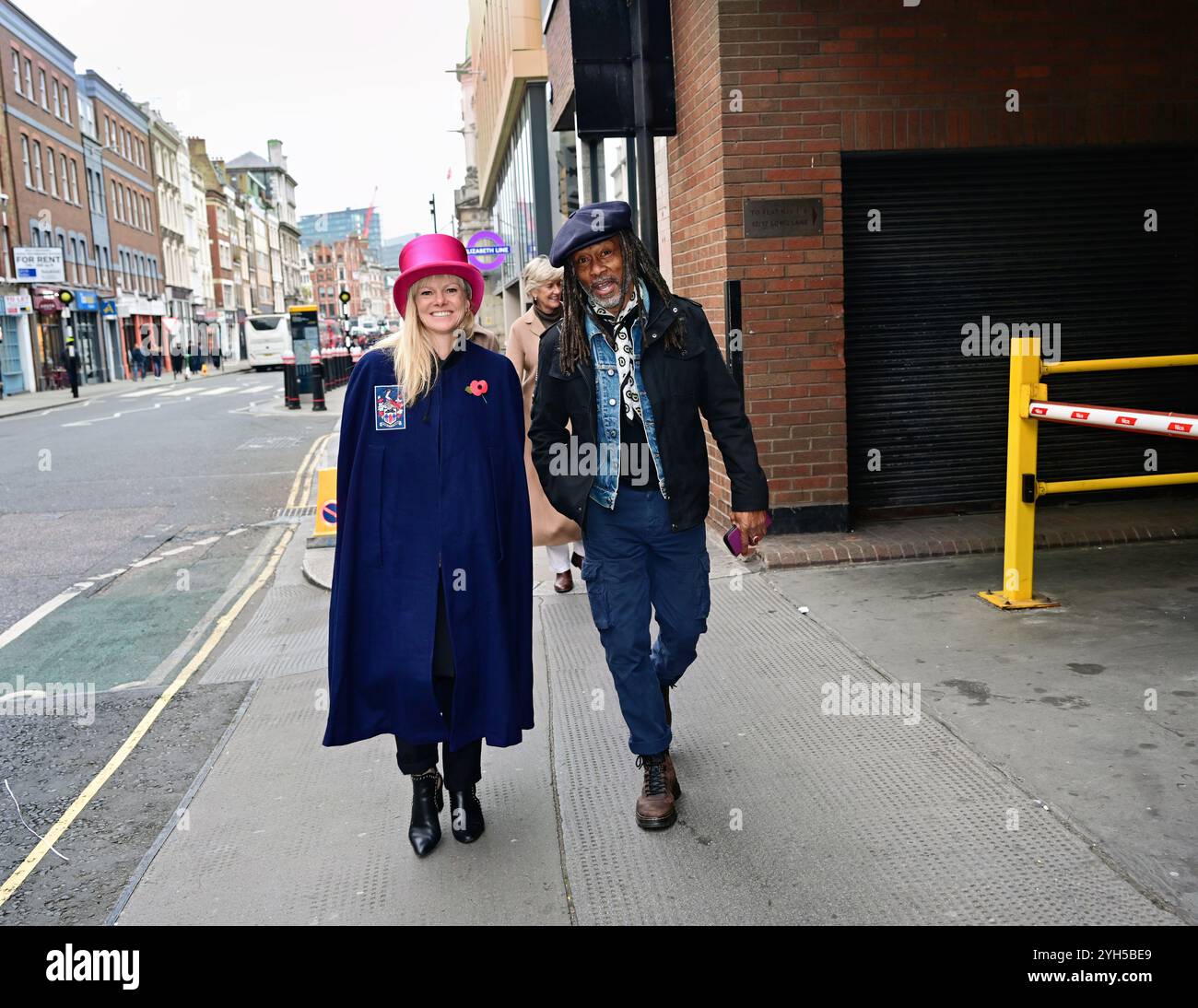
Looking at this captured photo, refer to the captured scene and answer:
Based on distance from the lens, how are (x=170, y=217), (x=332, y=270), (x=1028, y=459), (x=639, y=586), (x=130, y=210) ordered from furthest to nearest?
(x=332, y=270), (x=170, y=217), (x=130, y=210), (x=1028, y=459), (x=639, y=586)

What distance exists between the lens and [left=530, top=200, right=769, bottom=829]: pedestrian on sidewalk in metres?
3.65

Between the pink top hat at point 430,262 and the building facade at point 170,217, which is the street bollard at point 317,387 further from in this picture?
the building facade at point 170,217

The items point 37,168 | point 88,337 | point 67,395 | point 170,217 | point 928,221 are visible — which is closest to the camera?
point 928,221

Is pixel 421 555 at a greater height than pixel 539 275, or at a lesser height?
lesser

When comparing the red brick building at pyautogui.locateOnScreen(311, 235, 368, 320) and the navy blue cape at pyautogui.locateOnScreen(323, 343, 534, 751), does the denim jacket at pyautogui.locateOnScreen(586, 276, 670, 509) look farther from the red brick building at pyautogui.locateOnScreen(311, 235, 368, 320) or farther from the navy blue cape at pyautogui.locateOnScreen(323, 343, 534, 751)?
the red brick building at pyautogui.locateOnScreen(311, 235, 368, 320)

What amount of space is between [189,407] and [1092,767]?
26.8 meters

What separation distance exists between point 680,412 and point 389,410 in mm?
936

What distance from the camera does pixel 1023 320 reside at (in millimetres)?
7762

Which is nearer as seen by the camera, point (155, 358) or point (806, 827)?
point (806, 827)

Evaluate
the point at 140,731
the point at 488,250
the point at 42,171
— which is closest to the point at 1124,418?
the point at 140,731

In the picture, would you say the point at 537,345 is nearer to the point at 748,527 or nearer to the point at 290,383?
the point at 748,527

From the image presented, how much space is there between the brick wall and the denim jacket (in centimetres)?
367

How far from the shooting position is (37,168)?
1775 inches
